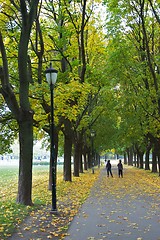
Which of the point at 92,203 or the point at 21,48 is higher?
the point at 21,48

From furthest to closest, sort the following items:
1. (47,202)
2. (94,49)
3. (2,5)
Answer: (94,49) < (2,5) < (47,202)

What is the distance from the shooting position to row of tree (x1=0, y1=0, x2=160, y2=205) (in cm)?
1252

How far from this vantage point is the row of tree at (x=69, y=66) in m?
12.5

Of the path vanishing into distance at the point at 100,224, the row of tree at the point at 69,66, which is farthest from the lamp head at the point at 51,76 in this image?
the path vanishing into distance at the point at 100,224

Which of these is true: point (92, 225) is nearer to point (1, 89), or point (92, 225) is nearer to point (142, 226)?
point (142, 226)

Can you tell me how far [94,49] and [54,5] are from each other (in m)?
7.99

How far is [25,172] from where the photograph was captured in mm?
12539

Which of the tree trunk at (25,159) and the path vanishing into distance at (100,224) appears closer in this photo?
the path vanishing into distance at (100,224)

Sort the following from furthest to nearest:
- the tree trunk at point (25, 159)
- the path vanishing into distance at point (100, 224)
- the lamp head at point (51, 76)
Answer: the tree trunk at point (25, 159)
the lamp head at point (51, 76)
the path vanishing into distance at point (100, 224)

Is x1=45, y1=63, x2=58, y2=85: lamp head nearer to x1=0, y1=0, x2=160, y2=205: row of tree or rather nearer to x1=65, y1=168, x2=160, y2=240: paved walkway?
x1=0, y1=0, x2=160, y2=205: row of tree

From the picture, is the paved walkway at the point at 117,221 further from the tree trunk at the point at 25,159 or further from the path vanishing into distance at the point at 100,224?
the tree trunk at the point at 25,159

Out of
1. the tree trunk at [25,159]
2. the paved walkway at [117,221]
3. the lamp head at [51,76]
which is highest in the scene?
the lamp head at [51,76]

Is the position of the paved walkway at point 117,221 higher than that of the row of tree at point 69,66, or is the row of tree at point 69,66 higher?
the row of tree at point 69,66

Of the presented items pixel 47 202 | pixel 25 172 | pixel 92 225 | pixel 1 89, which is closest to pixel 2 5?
pixel 1 89
